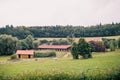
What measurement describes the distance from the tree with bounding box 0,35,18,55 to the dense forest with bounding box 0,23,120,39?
113 feet

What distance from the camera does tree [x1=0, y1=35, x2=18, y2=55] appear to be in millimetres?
73000

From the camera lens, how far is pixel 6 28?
114688 millimetres

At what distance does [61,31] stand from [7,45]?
1871 inches

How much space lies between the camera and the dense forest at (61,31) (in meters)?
107

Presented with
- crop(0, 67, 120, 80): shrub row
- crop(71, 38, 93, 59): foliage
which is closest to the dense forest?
crop(71, 38, 93, 59): foliage

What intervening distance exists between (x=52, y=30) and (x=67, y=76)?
96184 mm

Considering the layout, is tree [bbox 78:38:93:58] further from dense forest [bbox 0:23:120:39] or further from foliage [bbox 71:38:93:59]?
dense forest [bbox 0:23:120:39]

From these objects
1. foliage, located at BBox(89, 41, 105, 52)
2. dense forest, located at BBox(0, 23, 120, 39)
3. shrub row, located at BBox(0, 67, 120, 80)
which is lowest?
foliage, located at BBox(89, 41, 105, 52)

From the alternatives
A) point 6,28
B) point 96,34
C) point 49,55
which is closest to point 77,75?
point 49,55

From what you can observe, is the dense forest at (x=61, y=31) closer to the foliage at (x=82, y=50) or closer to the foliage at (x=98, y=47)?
the foliage at (x=98, y=47)

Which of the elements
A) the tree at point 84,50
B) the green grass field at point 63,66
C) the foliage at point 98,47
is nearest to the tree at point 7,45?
the foliage at point 98,47

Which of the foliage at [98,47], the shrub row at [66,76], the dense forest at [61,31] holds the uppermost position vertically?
the dense forest at [61,31]

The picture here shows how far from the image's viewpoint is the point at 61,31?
4651 inches

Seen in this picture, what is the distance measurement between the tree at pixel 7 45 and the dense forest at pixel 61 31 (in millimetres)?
34557
